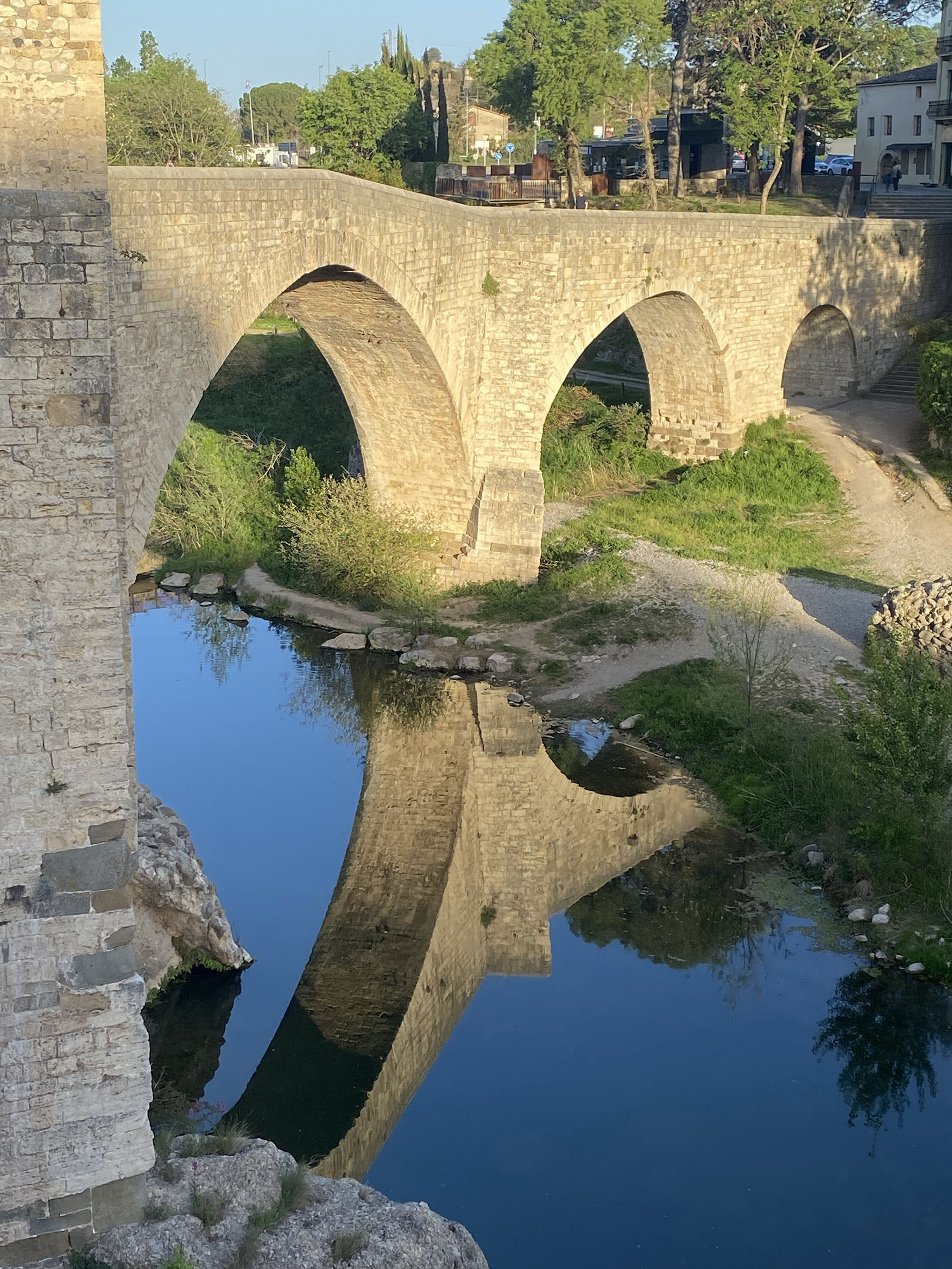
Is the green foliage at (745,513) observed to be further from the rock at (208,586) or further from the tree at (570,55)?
the tree at (570,55)

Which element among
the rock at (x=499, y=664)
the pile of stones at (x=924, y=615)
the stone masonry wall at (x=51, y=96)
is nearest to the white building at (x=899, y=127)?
the pile of stones at (x=924, y=615)

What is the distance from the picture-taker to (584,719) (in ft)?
46.8

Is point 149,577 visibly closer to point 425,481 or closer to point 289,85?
point 425,481

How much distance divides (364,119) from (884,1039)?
26.7m

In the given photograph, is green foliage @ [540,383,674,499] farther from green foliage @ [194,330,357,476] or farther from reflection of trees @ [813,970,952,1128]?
reflection of trees @ [813,970,952,1128]

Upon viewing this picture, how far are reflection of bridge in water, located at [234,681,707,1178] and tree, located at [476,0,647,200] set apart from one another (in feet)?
68.6

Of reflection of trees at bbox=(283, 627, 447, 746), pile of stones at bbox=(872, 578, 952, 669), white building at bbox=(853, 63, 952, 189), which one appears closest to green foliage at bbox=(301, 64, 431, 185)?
white building at bbox=(853, 63, 952, 189)

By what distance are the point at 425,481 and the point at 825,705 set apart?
6088 mm

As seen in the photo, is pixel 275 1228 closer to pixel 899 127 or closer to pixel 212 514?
pixel 212 514

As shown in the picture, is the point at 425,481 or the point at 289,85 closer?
the point at 425,481

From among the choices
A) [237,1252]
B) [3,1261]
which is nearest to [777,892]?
[237,1252]

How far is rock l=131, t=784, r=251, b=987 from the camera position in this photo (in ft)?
31.2

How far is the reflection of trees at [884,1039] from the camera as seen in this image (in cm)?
919

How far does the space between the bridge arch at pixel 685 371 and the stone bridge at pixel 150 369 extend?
0.17 ft
